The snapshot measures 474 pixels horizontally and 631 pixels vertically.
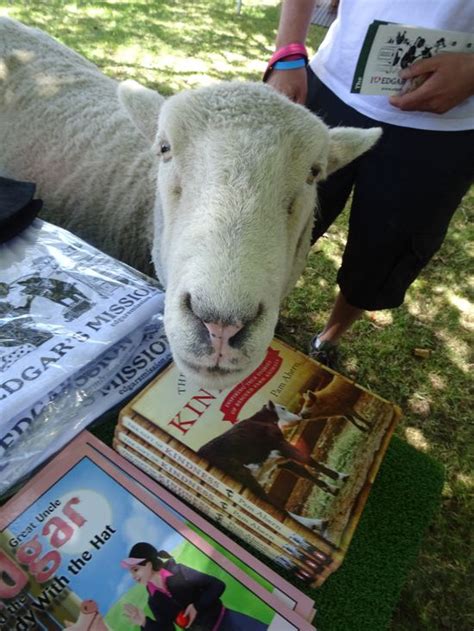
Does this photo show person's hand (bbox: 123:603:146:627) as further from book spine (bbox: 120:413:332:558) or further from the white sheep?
the white sheep

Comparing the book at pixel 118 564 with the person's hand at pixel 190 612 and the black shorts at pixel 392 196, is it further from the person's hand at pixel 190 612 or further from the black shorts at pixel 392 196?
the black shorts at pixel 392 196

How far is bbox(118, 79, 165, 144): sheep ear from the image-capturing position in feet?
5.74

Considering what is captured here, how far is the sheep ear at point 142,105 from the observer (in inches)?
68.8

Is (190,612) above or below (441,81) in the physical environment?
below

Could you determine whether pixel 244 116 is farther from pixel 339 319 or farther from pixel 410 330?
pixel 410 330

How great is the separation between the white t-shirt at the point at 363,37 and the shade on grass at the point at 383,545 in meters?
1.31

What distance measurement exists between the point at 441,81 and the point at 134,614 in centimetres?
176

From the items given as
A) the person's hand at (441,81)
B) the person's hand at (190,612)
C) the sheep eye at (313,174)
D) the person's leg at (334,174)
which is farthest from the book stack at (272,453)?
the person's hand at (441,81)

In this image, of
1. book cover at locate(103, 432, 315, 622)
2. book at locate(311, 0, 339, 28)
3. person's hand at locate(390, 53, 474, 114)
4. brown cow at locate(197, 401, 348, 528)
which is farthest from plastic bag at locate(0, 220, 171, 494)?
book at locate(311, 0, 339, 28)

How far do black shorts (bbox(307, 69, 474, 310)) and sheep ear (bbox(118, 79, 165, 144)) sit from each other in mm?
718

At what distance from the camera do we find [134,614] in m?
1.07

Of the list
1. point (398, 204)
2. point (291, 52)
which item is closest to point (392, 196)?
point (398, 204)

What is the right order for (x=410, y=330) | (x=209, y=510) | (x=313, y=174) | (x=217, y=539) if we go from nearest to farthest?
(x=217, y=539), (x=209, y=510), (x=313, y=174), (x=410, y=330)

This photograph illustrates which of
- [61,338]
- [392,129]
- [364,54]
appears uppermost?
[364,54]
